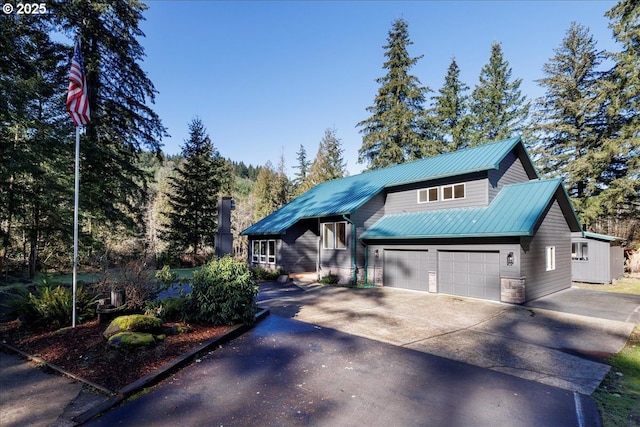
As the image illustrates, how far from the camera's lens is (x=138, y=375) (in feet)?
16.1

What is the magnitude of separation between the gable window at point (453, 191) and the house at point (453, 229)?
0.15ft

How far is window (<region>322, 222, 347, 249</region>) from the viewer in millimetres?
16531

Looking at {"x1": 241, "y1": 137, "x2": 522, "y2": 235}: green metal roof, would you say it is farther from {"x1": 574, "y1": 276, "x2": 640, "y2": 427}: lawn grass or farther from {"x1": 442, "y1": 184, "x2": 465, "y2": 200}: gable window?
{"x1": 574, "y1": 276, "x2": 640, "y2": 427}: lawn grass

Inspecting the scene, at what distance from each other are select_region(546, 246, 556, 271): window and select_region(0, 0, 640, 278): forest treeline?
11188mm

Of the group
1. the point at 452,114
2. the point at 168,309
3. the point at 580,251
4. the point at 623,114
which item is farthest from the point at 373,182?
the point at 623,114

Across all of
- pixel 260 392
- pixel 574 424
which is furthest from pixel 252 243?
pixel 574 424

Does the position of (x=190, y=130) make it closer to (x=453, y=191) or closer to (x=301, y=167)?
(x=301, y=167)

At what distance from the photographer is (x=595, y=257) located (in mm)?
16203

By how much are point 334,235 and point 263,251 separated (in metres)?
6.27

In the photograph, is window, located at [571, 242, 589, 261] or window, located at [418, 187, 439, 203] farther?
window, located at [571, 242, 589, 261]

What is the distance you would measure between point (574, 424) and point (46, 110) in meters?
20.6

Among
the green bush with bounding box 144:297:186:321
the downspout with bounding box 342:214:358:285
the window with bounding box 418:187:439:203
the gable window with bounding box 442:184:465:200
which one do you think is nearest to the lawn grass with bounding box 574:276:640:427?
the gable window with bounding box 442:184:465:200

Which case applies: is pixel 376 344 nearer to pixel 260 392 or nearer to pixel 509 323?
pixel 260 392

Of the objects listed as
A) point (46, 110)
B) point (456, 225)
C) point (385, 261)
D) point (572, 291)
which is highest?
point (46, 110)
